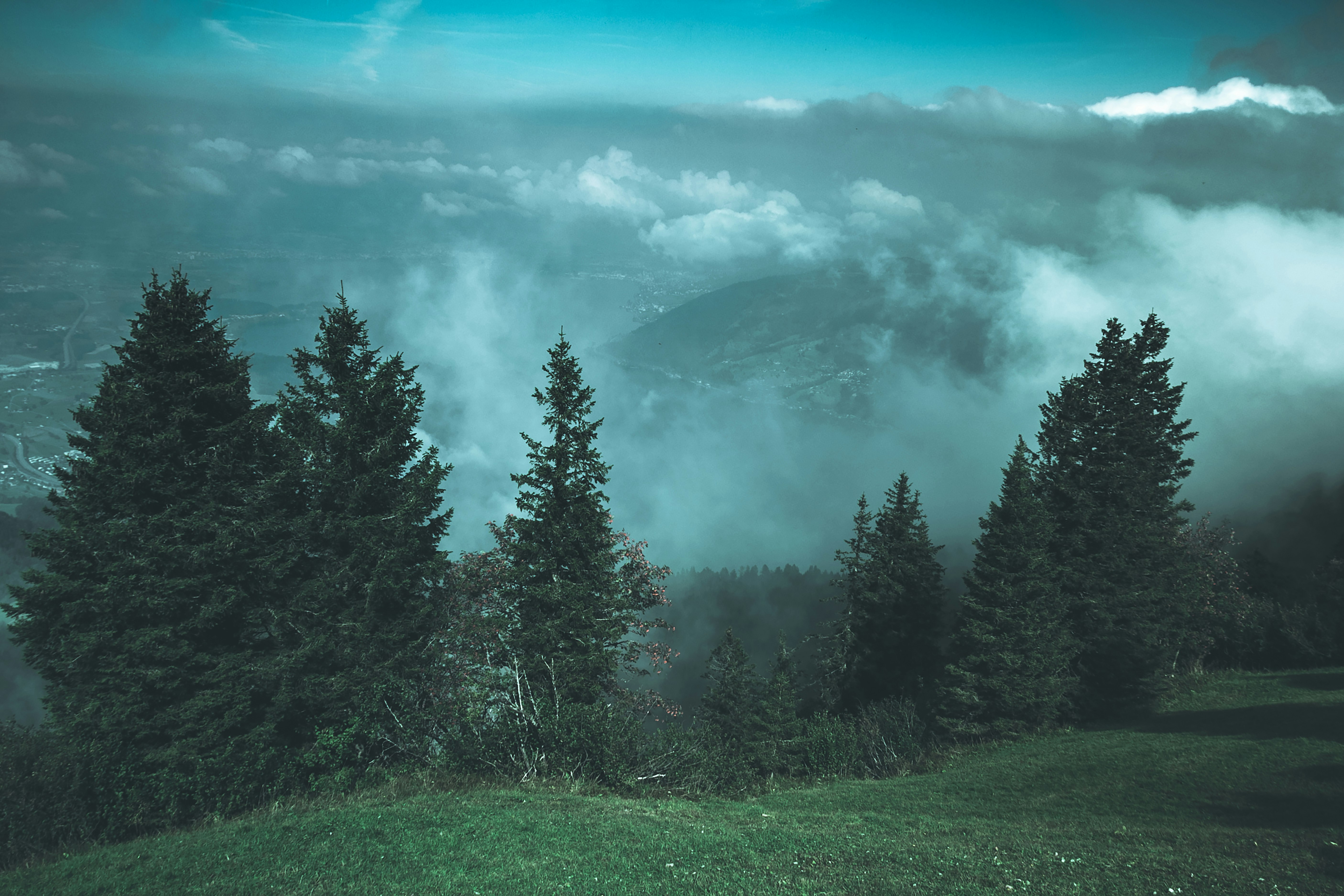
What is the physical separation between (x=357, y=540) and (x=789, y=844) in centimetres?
1538

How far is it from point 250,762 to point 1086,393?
3752 cm

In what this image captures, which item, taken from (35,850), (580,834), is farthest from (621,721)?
(35,850)

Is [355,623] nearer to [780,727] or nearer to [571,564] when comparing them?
[571,564]

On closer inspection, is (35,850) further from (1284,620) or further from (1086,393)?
(1284,620)

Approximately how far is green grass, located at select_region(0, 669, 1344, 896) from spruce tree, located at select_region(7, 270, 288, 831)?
7529mm

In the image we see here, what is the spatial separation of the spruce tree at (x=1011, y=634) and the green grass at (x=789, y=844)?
340 inches

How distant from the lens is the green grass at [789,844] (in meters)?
9.33

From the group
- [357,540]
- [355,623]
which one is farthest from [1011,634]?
[357,540]

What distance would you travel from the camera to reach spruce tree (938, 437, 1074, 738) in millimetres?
27047

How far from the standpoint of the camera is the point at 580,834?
11.1 meters

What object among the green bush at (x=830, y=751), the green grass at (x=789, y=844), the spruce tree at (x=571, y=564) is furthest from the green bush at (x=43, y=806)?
the green bush at (x=830, y=751)

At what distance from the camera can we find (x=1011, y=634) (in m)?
27.4

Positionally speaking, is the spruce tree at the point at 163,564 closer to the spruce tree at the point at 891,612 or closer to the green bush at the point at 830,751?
the green bush at the point at 830,751

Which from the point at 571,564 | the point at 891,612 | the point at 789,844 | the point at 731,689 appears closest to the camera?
the point at 789,844
